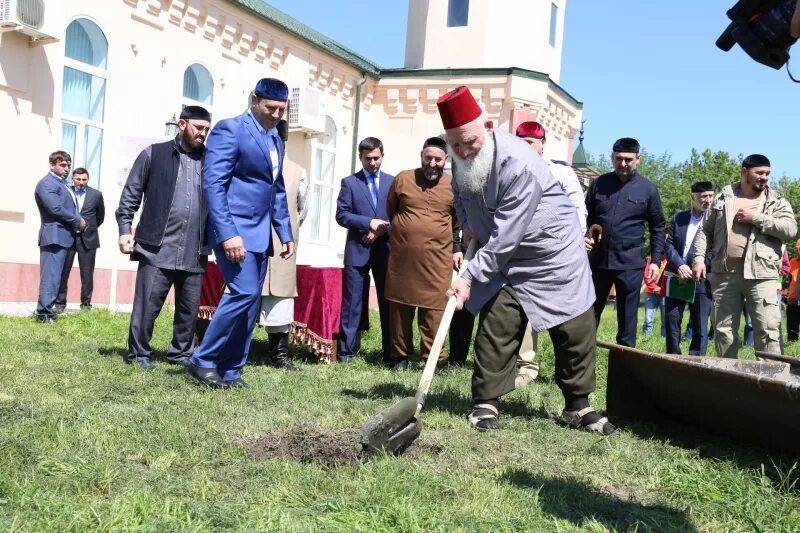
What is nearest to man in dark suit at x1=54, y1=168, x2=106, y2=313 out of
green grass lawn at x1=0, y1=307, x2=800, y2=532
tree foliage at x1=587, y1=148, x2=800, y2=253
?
green grass lawn at x1=0, y1=307, x2=800, y2=532

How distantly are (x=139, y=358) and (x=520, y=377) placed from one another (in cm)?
303

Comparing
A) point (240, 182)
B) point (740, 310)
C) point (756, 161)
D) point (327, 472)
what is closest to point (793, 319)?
point (740, 310)

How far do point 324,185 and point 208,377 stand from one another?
12.3m

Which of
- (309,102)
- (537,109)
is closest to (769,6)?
(309,102)

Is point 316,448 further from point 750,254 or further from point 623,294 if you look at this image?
point 750,254

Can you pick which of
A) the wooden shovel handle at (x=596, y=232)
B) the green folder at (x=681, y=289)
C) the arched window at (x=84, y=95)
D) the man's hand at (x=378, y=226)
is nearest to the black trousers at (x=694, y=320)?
the green folder at (x=681, y=289)

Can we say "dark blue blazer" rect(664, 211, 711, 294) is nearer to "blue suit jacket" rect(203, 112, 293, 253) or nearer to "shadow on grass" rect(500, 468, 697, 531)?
"blue suit jacket" rect(203, 112, 293, 253)

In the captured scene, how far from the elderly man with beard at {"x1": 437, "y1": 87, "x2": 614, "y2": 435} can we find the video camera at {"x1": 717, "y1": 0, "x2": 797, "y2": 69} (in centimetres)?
181

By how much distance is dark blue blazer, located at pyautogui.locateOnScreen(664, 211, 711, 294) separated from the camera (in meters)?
9.62

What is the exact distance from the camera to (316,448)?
4.07m

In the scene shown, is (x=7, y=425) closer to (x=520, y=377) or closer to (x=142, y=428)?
(x=142, y=428)

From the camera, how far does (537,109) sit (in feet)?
59.1

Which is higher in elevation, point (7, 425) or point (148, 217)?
point (148, 217)

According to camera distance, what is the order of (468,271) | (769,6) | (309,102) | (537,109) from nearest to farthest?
(769,6) < (468,271) < (309,102) < (537,109)
